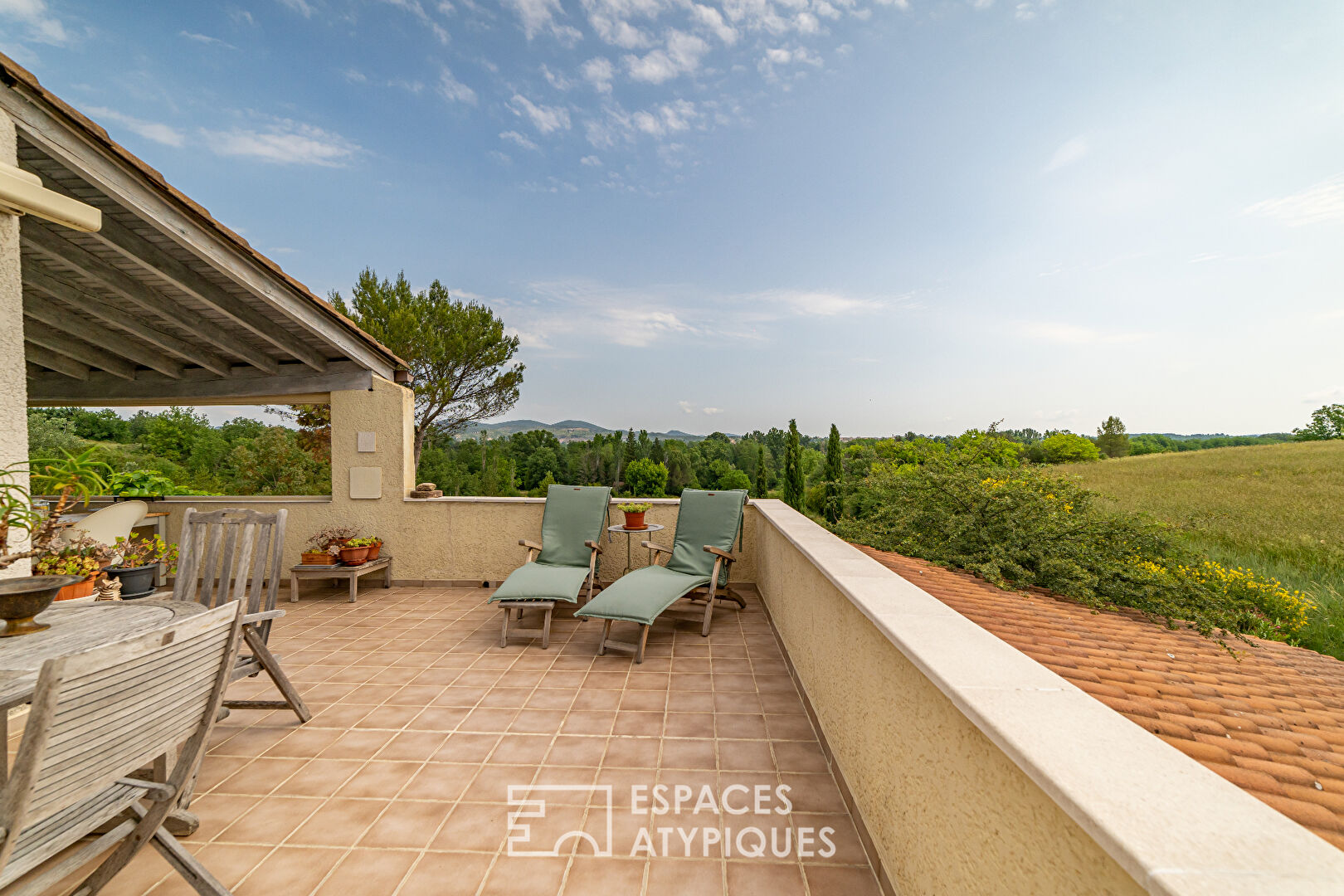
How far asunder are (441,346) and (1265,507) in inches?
724

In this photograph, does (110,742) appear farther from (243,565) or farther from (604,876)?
(243,565)

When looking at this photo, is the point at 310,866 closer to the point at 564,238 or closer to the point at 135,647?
the point at 135,647

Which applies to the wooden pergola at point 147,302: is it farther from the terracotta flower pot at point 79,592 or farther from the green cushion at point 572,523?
the green cushion at point 572,523

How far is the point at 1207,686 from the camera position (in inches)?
79.4

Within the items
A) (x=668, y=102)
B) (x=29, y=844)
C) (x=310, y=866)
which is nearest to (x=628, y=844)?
(x=310, y=866)

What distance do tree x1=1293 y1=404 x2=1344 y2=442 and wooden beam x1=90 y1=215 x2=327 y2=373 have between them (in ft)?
71.8

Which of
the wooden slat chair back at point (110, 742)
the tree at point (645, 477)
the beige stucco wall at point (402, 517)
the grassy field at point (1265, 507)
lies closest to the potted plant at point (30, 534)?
the wooden slat chair back at point (110, 742)

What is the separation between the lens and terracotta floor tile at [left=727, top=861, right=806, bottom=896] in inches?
65.9

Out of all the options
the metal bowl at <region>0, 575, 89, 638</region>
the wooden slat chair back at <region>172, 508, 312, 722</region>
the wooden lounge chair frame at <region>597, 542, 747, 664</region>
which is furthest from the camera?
the wooden lounge chair frame at <region>597, 542, 747, 664</region>

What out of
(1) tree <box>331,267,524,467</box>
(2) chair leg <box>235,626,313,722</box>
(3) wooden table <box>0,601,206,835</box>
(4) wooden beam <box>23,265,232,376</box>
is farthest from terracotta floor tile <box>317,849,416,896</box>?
(1) tree <box>331,267,524,467</box>

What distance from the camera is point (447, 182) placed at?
1282 cm

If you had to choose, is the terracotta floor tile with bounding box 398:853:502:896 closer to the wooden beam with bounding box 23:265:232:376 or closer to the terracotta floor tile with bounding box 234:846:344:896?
the terracotta floor tile with bounding box 234:846:344:896

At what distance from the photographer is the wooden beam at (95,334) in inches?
174

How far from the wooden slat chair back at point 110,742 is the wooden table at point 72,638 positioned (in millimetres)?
245
